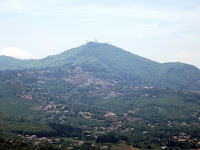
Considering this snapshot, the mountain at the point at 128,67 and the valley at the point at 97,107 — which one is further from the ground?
the mountain at the point at 128,67

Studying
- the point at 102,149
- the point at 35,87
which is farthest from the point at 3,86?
the point at 102,149

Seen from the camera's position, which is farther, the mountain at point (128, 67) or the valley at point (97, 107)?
the mountain at point (128, 67)

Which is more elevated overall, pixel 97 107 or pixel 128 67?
pixel 128 67

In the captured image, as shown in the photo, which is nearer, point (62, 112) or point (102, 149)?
point (102, 149)

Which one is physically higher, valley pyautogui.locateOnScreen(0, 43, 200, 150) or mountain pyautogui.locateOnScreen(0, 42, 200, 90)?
mountain pyautogui.locateOnScreen(0, 42, 200, 90)

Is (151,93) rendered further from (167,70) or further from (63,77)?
(167,70)

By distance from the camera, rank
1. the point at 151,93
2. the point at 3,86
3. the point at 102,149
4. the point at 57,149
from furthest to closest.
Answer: the point at 151,93 < the point at 3,86 < the point at 102,149 < the point at 57,149

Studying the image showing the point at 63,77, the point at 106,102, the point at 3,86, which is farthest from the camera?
the point at 63,77

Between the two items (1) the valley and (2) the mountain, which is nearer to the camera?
(1) the valley
